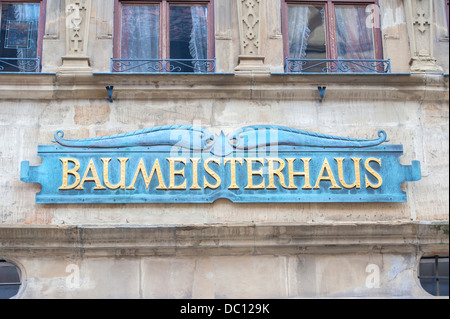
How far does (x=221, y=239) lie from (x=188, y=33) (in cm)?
303

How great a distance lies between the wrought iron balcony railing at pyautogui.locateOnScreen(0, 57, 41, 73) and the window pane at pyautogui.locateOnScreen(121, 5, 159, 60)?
115 cm

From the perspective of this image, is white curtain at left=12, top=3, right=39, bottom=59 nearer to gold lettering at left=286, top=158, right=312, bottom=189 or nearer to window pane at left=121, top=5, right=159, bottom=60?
window pane at left=121, top=5, right=159, bottom=60

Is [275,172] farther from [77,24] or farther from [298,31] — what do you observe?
[77,24]

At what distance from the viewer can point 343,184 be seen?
28.0ft

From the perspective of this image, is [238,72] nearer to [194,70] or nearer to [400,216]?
[194,70]

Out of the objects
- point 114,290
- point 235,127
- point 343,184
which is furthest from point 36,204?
point 343,184

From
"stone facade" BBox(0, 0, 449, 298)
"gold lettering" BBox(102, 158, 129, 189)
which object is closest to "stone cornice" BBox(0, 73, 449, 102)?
"stone facade" BBox(0, 0, 449, 298)

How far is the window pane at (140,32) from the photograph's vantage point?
9375 millimetres

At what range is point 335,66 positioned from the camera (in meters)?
9.37

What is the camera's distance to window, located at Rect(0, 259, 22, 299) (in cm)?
831

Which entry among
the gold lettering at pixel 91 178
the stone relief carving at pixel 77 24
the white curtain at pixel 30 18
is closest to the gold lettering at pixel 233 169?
the gold lettering at pixel 91 178

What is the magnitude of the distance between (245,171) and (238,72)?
1340 mm

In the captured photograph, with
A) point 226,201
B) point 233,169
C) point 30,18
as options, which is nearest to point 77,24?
point 30,18

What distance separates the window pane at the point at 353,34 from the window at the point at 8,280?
5108 mm
